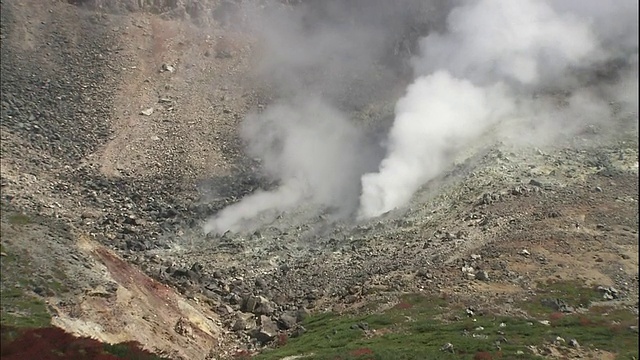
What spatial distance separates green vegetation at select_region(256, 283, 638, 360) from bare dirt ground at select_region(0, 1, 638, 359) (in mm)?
1740

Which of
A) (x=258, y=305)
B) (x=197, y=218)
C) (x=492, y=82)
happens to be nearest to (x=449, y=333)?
(x=258, y=305)

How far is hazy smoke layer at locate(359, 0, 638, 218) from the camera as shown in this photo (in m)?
59.5

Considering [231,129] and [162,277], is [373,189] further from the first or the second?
[162,277]

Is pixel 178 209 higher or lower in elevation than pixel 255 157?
lower

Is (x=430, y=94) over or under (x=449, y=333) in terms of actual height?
over

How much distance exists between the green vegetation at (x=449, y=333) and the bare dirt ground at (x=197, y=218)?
68.5 inches

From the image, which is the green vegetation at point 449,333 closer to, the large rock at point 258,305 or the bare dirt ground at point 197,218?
the bare dirt ground at point 197,218

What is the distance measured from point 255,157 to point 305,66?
2138 centimetres

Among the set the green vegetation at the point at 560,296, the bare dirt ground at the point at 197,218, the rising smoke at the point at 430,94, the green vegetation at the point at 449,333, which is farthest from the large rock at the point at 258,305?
the green vegetation at the point at 560,296

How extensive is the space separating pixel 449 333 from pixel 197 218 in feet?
90.1

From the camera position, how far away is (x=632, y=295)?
3753 cm

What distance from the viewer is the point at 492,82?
2783 inches

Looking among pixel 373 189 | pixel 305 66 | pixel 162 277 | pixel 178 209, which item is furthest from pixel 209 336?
pixel 305 66

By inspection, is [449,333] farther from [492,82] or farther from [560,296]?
[492,82]
